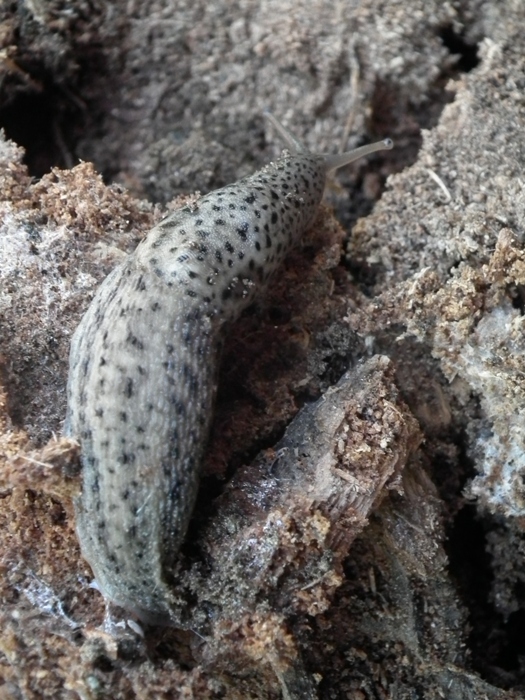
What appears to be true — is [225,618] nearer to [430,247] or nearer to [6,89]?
[430,247]

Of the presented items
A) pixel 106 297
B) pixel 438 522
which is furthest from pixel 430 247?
pixel 106 297

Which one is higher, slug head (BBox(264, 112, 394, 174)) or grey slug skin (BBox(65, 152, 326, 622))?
slug head (BBox(264, 112, 394, 174))

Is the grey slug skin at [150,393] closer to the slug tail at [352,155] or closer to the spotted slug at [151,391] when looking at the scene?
the spotted slug at [151,391]

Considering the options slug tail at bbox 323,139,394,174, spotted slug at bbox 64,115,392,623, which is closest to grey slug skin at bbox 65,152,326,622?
spotted slug at bbox 64,115,392,623

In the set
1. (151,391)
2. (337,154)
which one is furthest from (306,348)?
(337,154)

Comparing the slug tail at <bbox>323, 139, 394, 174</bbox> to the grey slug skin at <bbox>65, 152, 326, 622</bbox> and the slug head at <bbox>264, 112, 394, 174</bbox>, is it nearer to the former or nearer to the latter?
the slug head at <bbox>264, 112, 394, 174</bbox>

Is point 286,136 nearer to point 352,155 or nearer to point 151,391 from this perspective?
point 352,155
